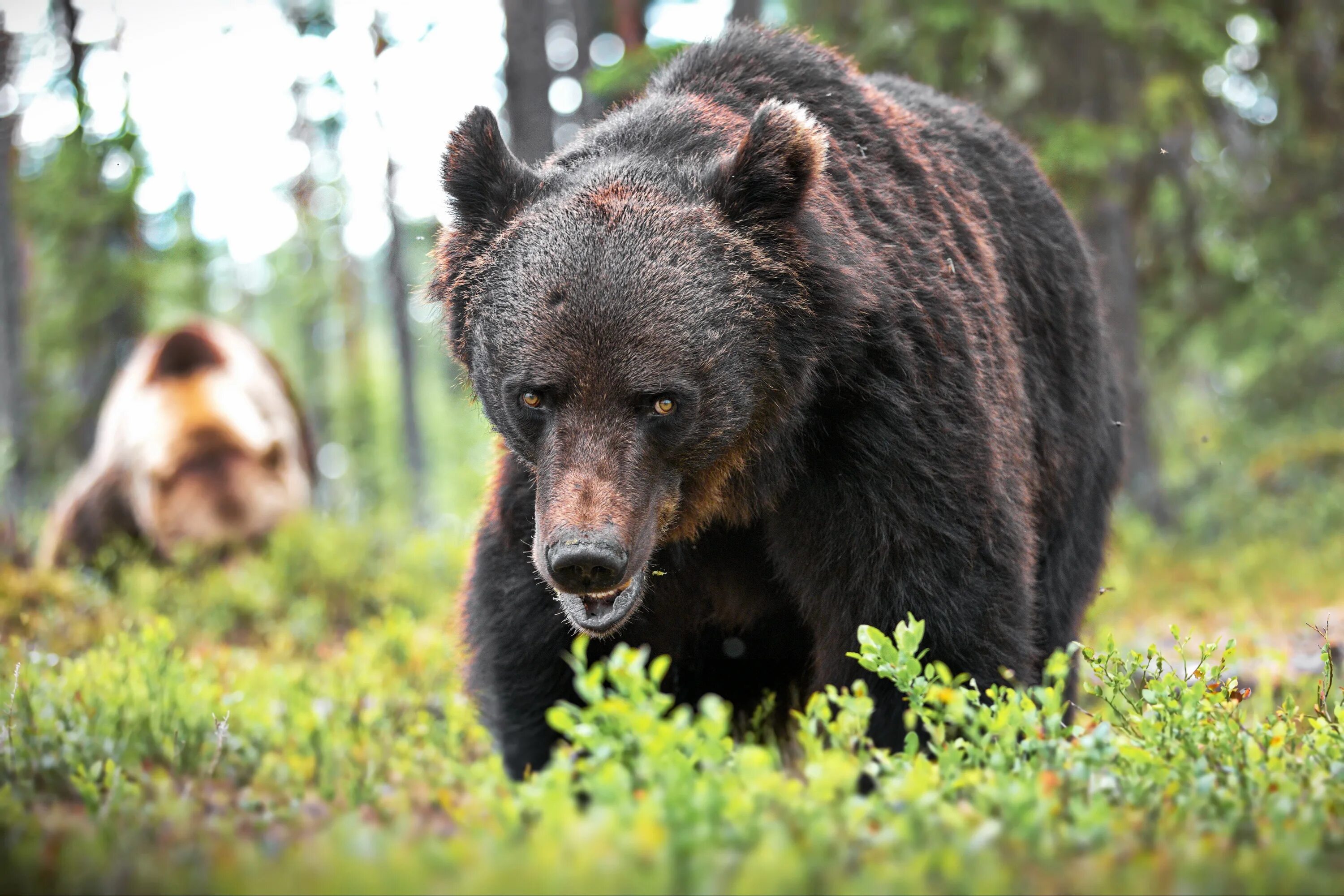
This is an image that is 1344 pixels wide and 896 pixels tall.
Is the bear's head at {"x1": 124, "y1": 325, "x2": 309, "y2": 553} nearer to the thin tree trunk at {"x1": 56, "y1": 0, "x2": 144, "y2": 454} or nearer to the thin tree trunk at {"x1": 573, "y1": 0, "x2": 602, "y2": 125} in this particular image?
the thin tree trunk at {"x1": 56, "y1": 0, "x2": 144, "y2": 454}

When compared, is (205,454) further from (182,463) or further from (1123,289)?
(1123,289)

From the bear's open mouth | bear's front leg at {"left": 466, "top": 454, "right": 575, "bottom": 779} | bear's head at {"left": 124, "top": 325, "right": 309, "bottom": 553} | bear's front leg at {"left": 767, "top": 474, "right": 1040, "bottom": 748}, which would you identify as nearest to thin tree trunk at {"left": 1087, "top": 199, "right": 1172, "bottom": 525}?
bear's head at {"left": 124, "top": 325, "right": 309, "bottom": 553}

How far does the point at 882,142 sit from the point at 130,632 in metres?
5.40

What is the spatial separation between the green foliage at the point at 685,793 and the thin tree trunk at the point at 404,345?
1123cm

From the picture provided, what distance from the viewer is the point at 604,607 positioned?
3439 millimetres

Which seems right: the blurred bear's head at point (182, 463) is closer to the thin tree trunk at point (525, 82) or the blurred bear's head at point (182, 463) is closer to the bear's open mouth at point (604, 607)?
the thin tree trunk at point (525, 82)

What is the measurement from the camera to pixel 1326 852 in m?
2.15

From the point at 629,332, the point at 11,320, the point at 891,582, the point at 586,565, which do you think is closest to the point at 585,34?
the point at 11,320

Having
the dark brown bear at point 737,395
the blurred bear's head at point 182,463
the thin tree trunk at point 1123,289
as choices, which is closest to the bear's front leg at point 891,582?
the dark brown bear at point 737,395

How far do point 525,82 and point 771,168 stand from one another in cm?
726

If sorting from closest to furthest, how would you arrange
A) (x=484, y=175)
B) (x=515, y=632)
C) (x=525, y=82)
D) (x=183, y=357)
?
(x=484, y=175) < (x=515, y=632) < (x=525, y=82) < (x=183, y=357)

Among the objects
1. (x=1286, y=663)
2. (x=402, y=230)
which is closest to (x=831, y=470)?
(x=1286, y=663)

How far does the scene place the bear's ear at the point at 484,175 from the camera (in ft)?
12.7

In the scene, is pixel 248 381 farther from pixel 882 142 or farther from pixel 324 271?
pixel 324 271
